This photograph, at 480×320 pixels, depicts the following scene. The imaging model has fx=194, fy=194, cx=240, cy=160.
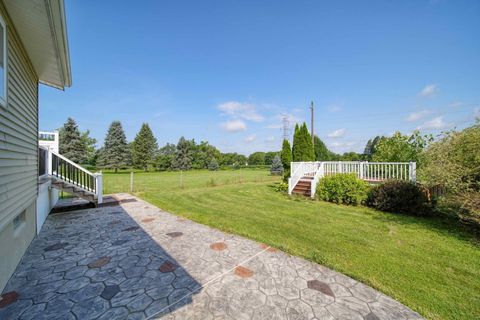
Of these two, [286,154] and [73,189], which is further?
[286,154]

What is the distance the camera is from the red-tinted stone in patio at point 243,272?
2645 millimetres

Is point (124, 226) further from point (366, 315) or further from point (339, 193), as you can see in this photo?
point (339, 193)

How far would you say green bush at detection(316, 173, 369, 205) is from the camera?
7.04 metres

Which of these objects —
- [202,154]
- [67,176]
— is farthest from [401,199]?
[202,154]

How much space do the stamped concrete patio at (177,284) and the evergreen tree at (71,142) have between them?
30.7m

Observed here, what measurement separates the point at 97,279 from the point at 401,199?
25.1 ft

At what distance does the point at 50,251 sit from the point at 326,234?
17.4 feet

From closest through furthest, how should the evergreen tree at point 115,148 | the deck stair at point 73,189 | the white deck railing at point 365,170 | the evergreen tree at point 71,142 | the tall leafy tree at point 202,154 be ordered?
the deck stair at point 73,189 < the white deck railing at point 365,170 < the evergreen tree at point 71,142 < the evergreen tree at point 115,148 < the tall leafy tree at point 202,154

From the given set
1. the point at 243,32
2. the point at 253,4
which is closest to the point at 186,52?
the point at 243,32

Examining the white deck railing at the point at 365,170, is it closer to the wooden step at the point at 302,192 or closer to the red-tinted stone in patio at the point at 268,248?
the wooden step at the point at 302,192

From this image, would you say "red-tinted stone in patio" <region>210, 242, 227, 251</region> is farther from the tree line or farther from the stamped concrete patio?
the tree line

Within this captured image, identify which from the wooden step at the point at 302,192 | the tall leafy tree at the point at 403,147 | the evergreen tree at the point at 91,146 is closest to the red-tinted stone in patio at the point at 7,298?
the wooden step at the point at 302,192

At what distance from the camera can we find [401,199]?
5.95 meters

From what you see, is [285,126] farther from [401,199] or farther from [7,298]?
[7,298]
